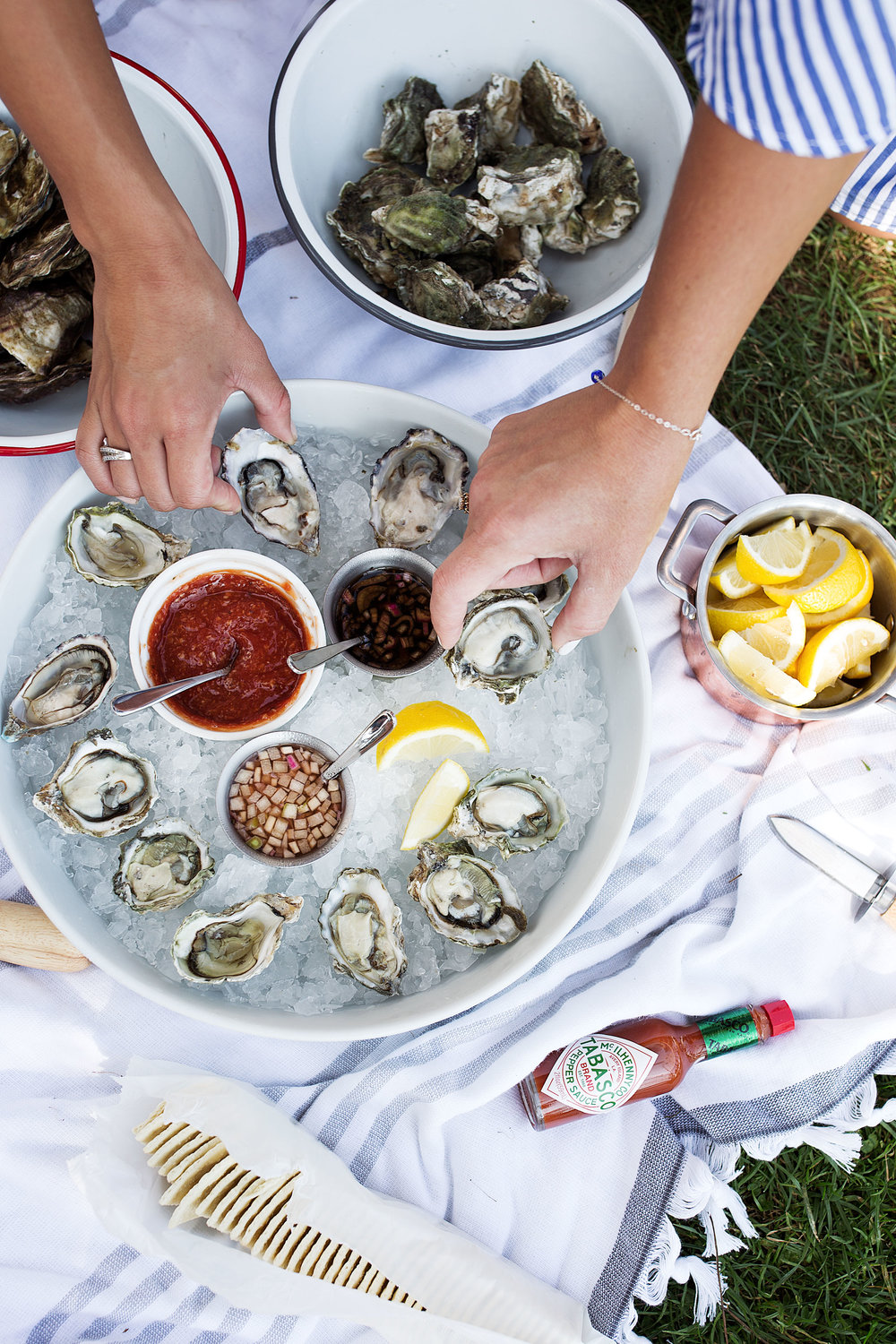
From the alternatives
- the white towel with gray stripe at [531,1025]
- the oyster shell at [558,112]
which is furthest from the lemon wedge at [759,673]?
the oyster shell at [558,112]

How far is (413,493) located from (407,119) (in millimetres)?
652

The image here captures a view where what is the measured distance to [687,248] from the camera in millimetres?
901

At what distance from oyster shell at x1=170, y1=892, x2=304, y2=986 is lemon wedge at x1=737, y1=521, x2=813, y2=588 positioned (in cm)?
91

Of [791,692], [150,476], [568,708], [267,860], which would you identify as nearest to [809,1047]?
[791,692]

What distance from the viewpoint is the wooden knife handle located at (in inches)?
56.5

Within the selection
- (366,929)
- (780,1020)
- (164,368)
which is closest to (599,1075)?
(780,1020)

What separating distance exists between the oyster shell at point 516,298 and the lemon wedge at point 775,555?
51 cm

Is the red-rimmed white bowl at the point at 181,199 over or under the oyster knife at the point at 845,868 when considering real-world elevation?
over

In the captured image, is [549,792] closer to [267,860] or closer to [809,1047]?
[267,860]

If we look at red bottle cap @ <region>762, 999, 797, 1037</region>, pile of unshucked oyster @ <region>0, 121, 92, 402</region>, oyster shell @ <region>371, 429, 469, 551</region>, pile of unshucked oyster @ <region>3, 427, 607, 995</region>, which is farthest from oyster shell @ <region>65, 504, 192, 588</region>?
red bottle cap @ <region>762, 999, 797, 1037</region>

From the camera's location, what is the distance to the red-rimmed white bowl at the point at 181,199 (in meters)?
1.35

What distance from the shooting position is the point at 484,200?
59.0 inches

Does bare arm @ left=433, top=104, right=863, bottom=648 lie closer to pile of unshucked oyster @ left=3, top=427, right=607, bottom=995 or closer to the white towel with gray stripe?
pile of unshucked oyster @ left=3, top=427, right=607, bottom=995

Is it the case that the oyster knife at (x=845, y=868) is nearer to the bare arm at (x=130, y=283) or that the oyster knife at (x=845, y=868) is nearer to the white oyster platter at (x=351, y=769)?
the white oyster platter at (x=351, y=769)
